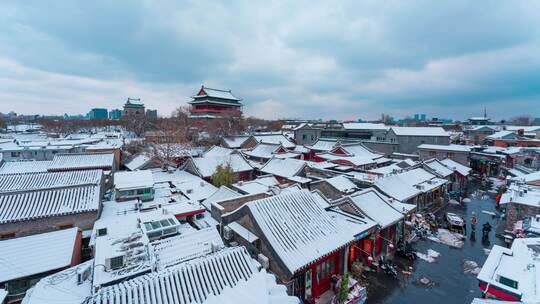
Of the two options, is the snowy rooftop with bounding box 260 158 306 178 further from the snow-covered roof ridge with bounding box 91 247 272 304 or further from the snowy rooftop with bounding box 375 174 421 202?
the snow-covered roof ridge with bounding box 91 247 272 304

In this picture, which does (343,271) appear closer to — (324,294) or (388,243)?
(324,294)

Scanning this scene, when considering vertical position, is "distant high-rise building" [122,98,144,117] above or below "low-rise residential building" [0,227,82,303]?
above

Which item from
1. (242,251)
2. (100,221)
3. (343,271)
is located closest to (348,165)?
(343,271)

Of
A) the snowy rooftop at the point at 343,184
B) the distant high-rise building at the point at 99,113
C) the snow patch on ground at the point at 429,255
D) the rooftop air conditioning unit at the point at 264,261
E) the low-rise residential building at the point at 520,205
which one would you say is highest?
the distant high-rise building at the point at 99,113

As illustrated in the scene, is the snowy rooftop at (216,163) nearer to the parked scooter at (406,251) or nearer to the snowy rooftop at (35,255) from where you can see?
the snowy rooftop at (35,255)

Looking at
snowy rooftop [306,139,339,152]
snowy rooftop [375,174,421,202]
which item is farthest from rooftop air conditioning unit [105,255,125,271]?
snowy rooftop [306,139,339,152]

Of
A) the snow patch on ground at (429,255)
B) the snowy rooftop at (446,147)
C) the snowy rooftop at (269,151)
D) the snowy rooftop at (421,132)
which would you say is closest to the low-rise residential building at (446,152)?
the snowy rooftop at (446,147)

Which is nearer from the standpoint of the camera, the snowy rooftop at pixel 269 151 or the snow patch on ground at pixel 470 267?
the snow patch on ground at pixel 470 267
